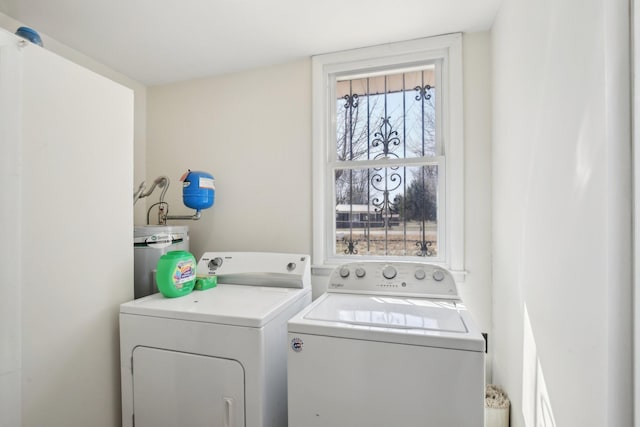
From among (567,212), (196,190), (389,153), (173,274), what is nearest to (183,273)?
(173,274)

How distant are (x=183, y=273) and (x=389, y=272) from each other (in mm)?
1113

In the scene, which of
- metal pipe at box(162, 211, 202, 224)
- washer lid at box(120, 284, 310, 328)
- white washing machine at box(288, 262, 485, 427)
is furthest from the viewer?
metal pipe at box(162, 211, 202, 224)

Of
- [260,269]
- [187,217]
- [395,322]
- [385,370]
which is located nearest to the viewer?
[385,370]

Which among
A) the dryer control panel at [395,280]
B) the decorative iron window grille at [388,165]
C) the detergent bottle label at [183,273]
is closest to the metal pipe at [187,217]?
the detergent bottle label at [183,273]

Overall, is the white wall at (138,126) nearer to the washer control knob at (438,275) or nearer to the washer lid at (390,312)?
the washer lid at (390,312)

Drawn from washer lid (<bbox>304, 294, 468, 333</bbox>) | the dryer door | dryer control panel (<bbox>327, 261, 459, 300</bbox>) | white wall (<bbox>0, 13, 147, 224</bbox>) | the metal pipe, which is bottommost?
the dryer door

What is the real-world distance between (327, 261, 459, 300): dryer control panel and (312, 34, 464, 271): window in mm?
310

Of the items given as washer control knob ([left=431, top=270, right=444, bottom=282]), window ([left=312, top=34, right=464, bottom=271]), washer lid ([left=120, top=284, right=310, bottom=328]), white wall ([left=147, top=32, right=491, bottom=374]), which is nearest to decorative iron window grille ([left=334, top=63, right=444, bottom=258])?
window ([left=312, top=34, right=464, bottom=271])

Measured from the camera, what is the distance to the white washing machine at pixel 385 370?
1.04 m

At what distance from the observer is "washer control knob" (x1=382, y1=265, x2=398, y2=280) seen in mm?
1690

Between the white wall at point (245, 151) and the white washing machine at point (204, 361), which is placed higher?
the white wall at point (245, 151)

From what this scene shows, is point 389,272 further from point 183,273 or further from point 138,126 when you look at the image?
point 138,126

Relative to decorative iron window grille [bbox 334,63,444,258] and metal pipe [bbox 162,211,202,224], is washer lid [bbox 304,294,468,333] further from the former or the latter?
metal pipe [bbox 162,211,202,224]

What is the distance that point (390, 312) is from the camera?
4.54 feet
